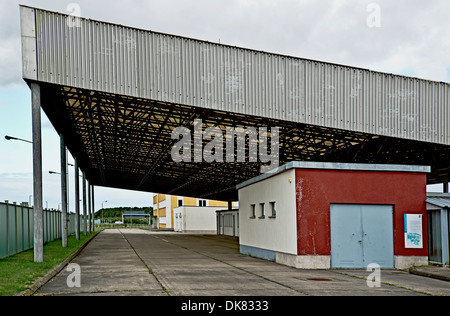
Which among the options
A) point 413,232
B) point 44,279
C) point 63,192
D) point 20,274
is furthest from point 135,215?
point 44,279

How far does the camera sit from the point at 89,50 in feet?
56.1

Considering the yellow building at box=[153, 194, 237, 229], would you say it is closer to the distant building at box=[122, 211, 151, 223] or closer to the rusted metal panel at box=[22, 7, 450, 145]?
the rusted metal panel at box=[22, 7, 450, 145]

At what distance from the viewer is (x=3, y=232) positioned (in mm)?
18844

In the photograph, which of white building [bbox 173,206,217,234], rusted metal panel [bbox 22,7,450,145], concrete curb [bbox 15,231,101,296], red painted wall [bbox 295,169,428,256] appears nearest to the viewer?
concrete curb [bbox 15,231,101,296]

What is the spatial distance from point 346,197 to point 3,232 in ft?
44.7

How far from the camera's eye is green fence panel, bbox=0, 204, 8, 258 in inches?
725

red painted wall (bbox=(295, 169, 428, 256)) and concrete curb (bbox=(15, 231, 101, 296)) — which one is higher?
red painted wall (bbox=(295, 169, 428, 256))

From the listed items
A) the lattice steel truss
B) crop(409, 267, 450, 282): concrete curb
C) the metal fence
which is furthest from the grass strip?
crop(409, 267, 450, 282): concrete curb

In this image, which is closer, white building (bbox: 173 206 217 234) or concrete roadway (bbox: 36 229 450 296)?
concrete roadway (bbox: 36 229 450 296)

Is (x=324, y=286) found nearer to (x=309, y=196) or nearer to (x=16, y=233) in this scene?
(x=309, y=196)

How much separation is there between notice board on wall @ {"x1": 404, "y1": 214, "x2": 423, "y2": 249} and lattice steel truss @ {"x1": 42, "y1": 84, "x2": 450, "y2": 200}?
5117mm

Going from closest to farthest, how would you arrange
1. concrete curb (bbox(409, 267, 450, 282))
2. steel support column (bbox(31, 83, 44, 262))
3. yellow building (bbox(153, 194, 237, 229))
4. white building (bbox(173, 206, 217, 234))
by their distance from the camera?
concrete curb (bbox(409, 267, 450, 282)) → steel support column (bbox(31, 83, 44, 262)) → white building (bbox(173, 206, 217, 234)) → yellow building (bbox(153, 194, 237, 229))
